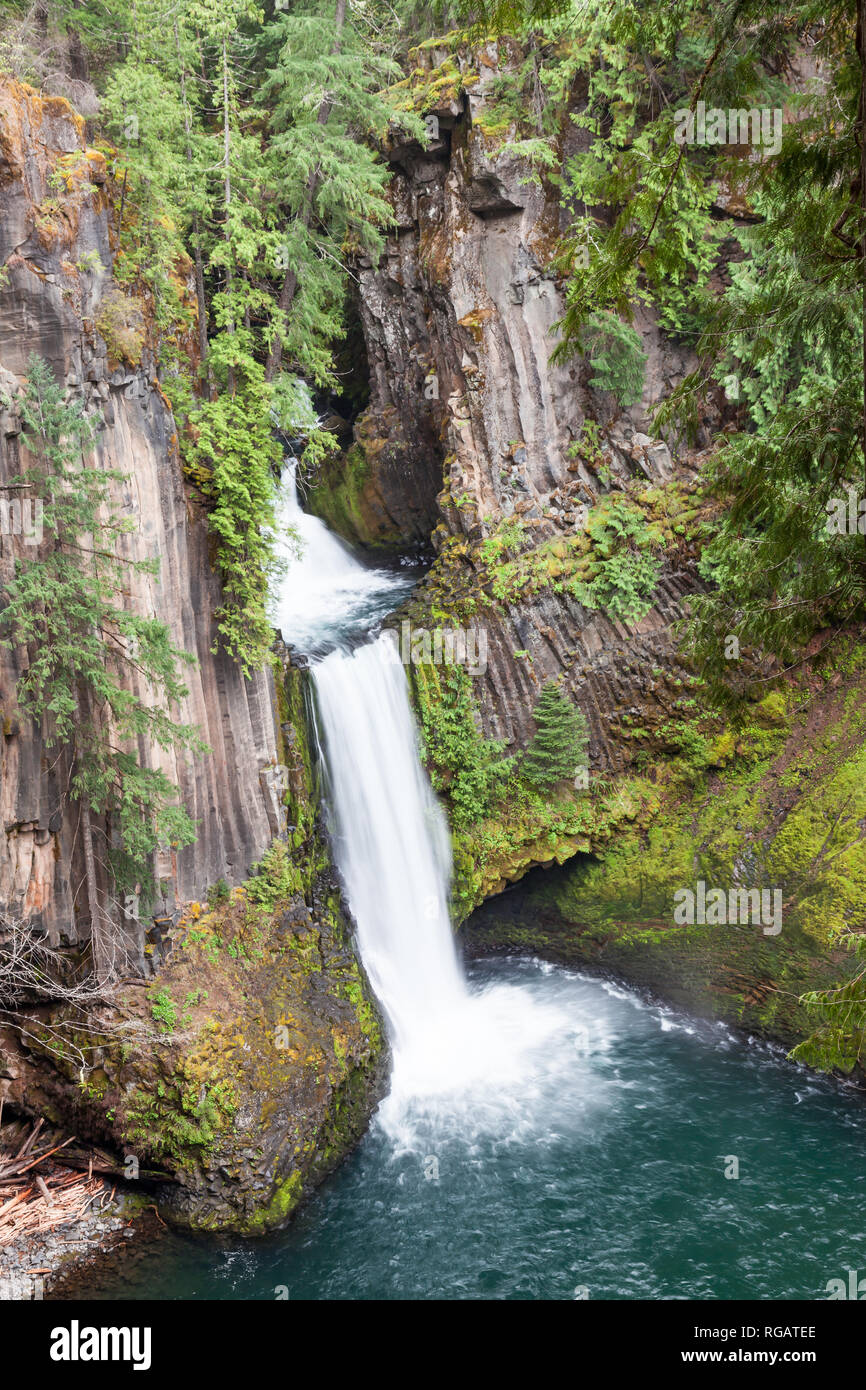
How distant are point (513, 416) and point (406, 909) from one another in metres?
9.98

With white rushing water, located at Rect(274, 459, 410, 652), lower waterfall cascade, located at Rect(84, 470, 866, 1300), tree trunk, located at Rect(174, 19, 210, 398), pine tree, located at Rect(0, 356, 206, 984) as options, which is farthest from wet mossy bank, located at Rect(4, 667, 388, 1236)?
tree trunk, located at Rect(174, 19, 210, 398)

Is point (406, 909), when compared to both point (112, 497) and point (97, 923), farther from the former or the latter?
point (112, 497)

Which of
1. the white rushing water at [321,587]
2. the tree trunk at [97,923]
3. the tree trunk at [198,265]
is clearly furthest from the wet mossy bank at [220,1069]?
the tree trunk at [198,265]

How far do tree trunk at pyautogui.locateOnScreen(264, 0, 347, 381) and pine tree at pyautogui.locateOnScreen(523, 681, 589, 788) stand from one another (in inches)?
296

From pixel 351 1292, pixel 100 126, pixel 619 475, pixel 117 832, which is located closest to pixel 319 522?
pixel 619 475

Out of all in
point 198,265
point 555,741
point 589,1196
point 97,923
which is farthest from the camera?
point 555,741

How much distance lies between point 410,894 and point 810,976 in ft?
22.2

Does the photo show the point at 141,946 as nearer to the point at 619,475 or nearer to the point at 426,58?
Result: the point at 619,475

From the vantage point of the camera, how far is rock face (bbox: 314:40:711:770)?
15930 mm

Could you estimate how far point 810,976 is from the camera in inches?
515

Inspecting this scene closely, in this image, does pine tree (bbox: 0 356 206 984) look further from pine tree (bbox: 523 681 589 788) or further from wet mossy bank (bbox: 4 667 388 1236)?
pine tree (bbox: 523 681 589 788)

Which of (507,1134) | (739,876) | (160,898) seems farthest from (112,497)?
(739,876)

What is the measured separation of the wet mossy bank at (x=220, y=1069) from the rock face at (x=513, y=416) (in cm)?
629

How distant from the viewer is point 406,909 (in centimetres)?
1488
